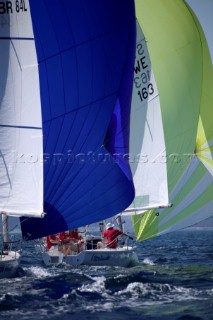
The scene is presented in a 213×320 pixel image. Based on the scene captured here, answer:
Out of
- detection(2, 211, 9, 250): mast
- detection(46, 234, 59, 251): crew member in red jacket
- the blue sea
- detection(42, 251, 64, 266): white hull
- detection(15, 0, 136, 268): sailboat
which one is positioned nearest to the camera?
the blue sea

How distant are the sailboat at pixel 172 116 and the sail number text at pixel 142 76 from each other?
39mm

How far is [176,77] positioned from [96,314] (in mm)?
13962

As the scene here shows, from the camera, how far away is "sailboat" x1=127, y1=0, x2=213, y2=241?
23.6 metres

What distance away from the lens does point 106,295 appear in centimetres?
1413

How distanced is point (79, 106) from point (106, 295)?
5.58 metres

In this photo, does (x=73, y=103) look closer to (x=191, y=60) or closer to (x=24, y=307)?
(x=24, y=307)

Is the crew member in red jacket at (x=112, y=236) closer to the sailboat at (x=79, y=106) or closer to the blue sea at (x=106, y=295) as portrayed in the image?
the blue sea at (x=106, y=295)

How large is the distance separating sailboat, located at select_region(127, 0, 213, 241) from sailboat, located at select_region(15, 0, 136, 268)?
6419mm

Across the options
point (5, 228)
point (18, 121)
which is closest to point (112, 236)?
point (5, 228)

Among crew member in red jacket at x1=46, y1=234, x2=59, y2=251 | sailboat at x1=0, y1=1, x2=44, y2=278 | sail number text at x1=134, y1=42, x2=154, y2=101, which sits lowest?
crew member in red jacket at x1=46, y1=234, x2=59, y2=251

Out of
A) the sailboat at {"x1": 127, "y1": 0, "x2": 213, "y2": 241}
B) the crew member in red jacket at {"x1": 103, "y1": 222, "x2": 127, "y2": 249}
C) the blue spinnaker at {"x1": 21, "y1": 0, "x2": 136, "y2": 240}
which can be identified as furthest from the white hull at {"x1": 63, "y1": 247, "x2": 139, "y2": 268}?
the blue spinnaker at {"x1": 21, "y1": 0, "x2": 136, "y2": 240}

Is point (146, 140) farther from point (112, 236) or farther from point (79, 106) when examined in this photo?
point (79, 106)

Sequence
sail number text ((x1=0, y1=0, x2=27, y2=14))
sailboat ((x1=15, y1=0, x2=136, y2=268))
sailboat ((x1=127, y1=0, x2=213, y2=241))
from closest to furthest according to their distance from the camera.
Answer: sail number text ((x1=0, y1=0, x2=27, y2=14)) < sailboat ((x1=15, y1=0, x2=136, y2=268)) < sailboat ((x1=127, y1=0, x2=213, y2=241))

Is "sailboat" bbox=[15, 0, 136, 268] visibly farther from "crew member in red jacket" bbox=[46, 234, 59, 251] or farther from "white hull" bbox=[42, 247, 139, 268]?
"crew member in red jacket" bbox=[46, 234, 59, 251]
